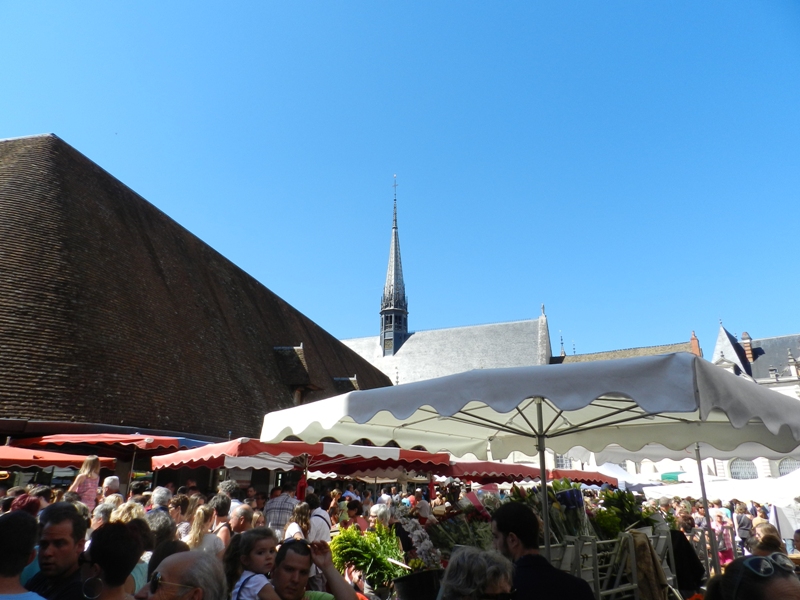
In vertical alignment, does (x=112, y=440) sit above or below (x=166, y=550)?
above

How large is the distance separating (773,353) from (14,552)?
53137mm

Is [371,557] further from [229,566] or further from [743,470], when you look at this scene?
[743,470]

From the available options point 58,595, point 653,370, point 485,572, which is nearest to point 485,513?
point 653,370

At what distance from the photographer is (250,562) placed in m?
3.03

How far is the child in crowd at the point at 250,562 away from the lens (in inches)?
113

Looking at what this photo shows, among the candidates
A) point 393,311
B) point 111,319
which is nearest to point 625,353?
point 393,311

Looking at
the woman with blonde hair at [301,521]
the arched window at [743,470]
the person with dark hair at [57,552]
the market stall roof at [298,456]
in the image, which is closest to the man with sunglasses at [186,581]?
the person with dark hair at [57,552]

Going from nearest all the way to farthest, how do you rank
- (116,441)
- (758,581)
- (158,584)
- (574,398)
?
(758,581) < (158,584) < (574,398) < (116,441)

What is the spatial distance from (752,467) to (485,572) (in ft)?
148

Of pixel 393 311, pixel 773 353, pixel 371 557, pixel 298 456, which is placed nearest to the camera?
pixel 371 557

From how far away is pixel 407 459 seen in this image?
9.28 m

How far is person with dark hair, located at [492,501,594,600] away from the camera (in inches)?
101

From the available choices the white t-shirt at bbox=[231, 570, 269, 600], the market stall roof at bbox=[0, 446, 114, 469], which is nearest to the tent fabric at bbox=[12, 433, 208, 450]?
the market stall roof at bbox=[0, 446, 114, 469]

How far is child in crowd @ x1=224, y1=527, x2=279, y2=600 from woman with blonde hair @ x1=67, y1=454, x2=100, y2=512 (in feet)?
14.6
